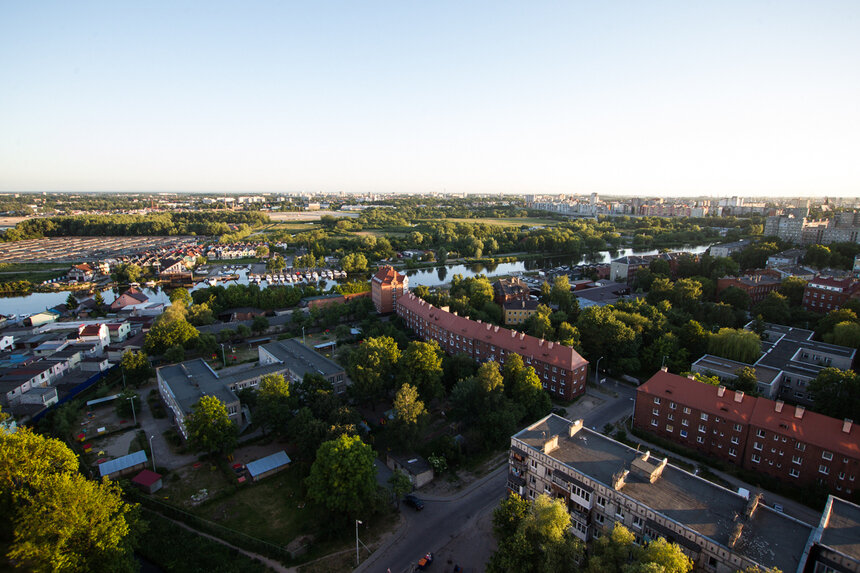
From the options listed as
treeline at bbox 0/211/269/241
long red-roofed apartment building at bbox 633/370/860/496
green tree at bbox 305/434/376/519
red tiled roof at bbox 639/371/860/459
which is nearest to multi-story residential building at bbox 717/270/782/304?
red tiled roof at bbox 639/371/860/459

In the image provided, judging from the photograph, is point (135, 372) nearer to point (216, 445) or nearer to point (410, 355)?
point (216, 445)

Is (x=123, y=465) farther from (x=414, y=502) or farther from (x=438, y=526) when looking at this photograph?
(x=438, y=526)

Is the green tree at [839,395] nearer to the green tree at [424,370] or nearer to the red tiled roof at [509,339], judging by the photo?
the red tiled roof at [509,339]

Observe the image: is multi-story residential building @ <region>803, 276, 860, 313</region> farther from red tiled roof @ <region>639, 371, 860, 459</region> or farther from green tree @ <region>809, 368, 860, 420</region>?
red tiled roof @ <region>639, 371, 860, 459</region>

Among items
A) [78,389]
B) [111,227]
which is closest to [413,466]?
[78,389]

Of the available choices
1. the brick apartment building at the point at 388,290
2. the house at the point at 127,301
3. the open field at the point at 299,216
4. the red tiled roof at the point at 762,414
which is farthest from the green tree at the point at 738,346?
the open field at the point at 299,216

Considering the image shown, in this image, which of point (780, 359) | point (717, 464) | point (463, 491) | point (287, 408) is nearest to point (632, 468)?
point (463, 491)
